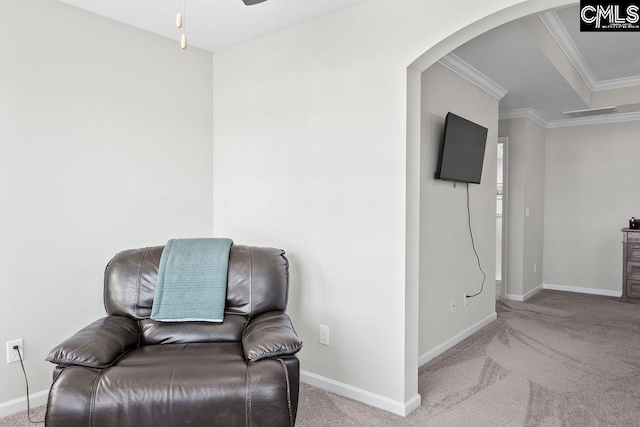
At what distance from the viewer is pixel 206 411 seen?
180cm

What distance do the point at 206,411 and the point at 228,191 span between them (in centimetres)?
199

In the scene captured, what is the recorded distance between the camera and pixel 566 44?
3738mm

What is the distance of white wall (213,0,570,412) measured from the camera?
8.22ft

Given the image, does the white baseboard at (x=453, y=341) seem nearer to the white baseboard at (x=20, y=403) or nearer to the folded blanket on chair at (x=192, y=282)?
the folded blanket on chair at (x=192, y=282)

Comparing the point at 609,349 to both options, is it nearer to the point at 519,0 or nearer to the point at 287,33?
the point at 519,0

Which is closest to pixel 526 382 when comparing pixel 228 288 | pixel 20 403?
pixel 228 288

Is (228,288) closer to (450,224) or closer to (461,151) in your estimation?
(450,224)

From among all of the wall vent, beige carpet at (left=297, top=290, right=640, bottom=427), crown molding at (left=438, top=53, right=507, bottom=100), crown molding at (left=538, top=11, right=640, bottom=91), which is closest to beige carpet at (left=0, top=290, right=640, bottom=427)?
beige carpet at (left=297, top=290, right=640, bottom=427)

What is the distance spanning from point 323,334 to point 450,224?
1.47 metres

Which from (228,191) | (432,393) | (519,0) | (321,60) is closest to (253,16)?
(321,60)

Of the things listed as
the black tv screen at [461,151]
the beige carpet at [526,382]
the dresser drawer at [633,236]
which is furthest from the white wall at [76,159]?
the dresser drawer at [633,236]

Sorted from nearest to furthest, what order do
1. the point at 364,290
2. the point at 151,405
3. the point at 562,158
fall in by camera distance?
the point at 151,405, the point at 364,290, the point at 562,158

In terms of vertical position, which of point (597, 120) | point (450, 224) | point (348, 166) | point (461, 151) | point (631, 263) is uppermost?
point (597, 120)

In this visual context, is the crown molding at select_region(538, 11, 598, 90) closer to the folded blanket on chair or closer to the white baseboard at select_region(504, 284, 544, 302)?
the white baseboard at select_region(504, 284, 544, 302)
